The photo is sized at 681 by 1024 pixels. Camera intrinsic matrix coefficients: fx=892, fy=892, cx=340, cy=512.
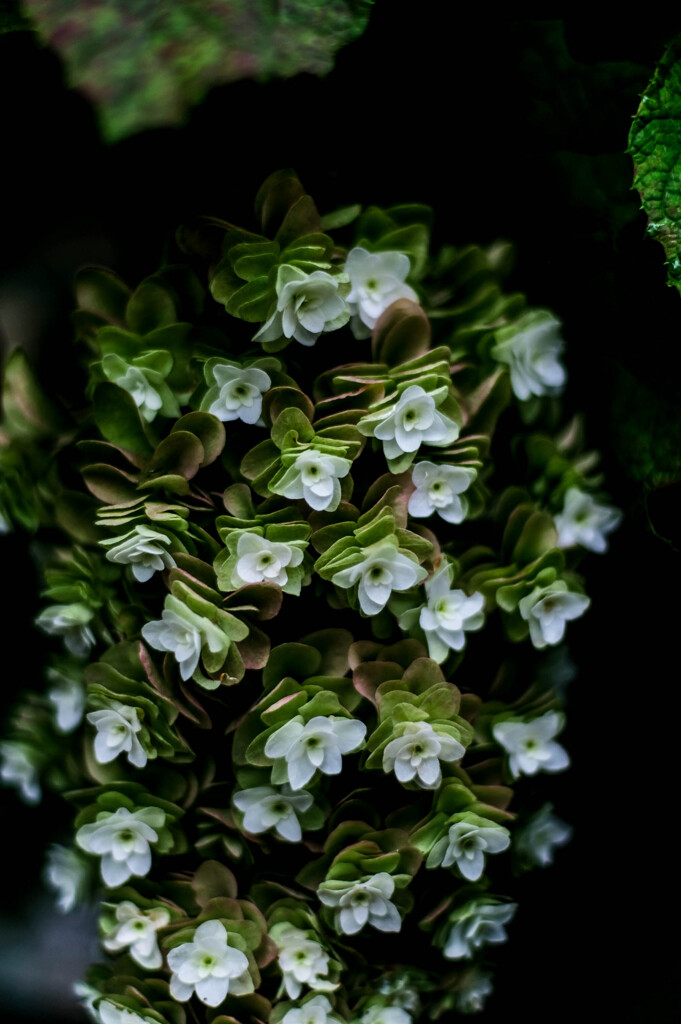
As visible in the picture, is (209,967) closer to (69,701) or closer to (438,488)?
(69,701)

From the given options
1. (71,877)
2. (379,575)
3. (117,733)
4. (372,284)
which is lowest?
(71,877)

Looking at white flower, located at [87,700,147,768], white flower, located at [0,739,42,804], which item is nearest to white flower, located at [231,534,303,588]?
white flower, located at [87,700,147,768]

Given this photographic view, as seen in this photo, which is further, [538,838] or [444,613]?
[538,838]

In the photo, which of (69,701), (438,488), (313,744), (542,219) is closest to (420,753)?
(313,744)

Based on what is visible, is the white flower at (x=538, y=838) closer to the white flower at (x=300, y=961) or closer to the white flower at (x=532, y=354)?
the white flower at (x=300, y=961)

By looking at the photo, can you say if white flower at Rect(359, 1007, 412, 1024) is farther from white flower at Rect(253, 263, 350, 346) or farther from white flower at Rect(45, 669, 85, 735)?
white flower at Rect(253, 263, 350, 346)

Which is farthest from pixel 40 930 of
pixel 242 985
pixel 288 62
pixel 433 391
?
pixel 288 62
